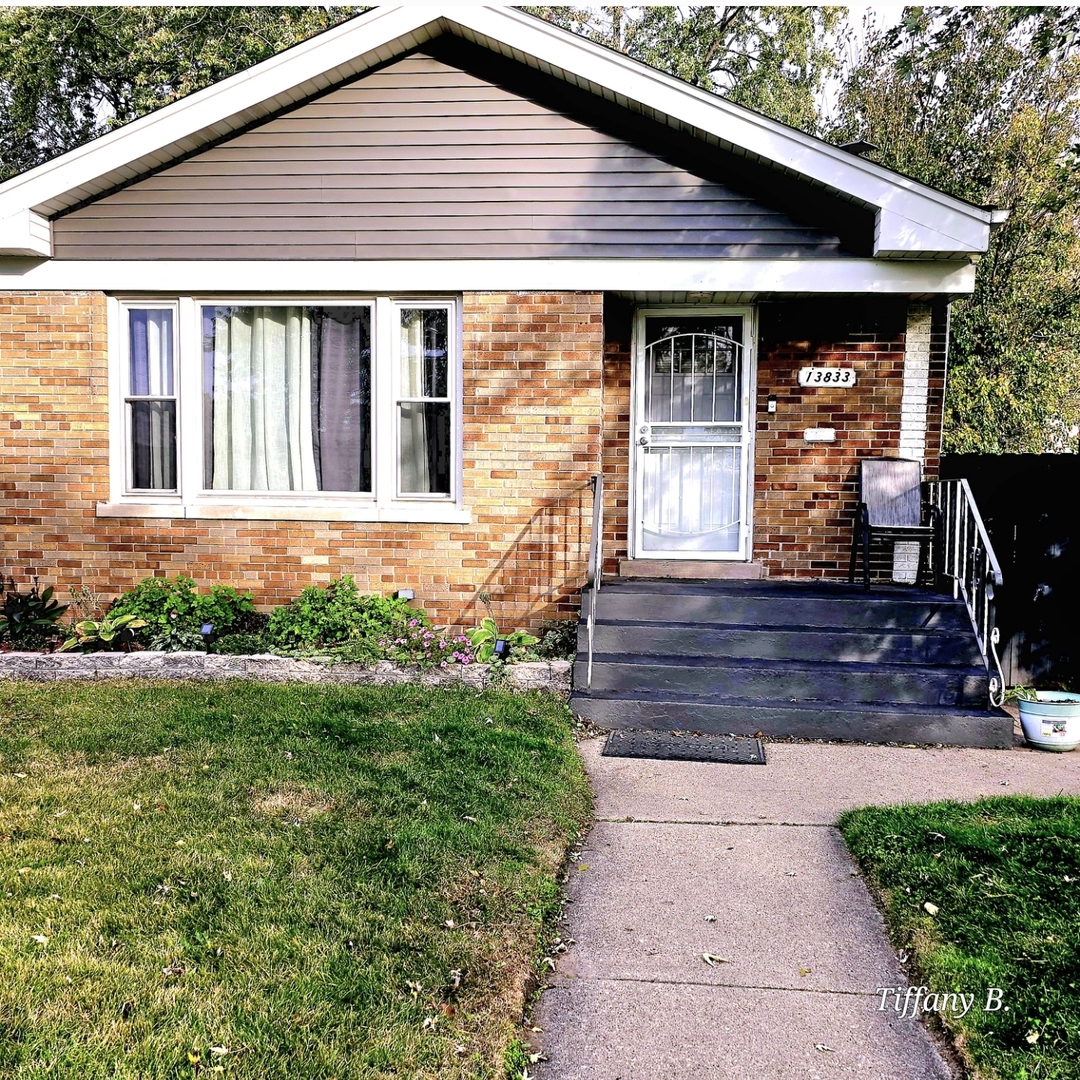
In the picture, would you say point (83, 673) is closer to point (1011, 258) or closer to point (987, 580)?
point (987, 580)

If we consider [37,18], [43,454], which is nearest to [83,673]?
[43,454]

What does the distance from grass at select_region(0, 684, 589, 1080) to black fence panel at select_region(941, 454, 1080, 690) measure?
165 inches

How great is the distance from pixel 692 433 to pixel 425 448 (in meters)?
2.44

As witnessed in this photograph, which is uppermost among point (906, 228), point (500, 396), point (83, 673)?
point (906, 228)

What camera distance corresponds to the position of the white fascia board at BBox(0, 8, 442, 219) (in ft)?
22.9

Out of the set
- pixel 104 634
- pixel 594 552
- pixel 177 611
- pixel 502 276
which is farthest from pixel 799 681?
pixel 104 634

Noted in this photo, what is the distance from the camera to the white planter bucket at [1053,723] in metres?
5.74

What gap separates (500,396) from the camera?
24.0 ft

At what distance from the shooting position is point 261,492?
7.79 m

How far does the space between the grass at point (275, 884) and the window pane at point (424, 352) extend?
2.97 metres

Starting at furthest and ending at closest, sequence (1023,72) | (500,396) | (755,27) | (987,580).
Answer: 1. (755,27)
2. (1023,72)
3. (500,396)
4. (987,580)

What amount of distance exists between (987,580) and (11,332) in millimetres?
8098

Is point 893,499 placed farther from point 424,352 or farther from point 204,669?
point 204,669

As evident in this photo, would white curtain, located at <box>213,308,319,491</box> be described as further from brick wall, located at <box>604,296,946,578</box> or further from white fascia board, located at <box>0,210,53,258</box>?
brick wall, located at <box>604,296,946,578</box>
